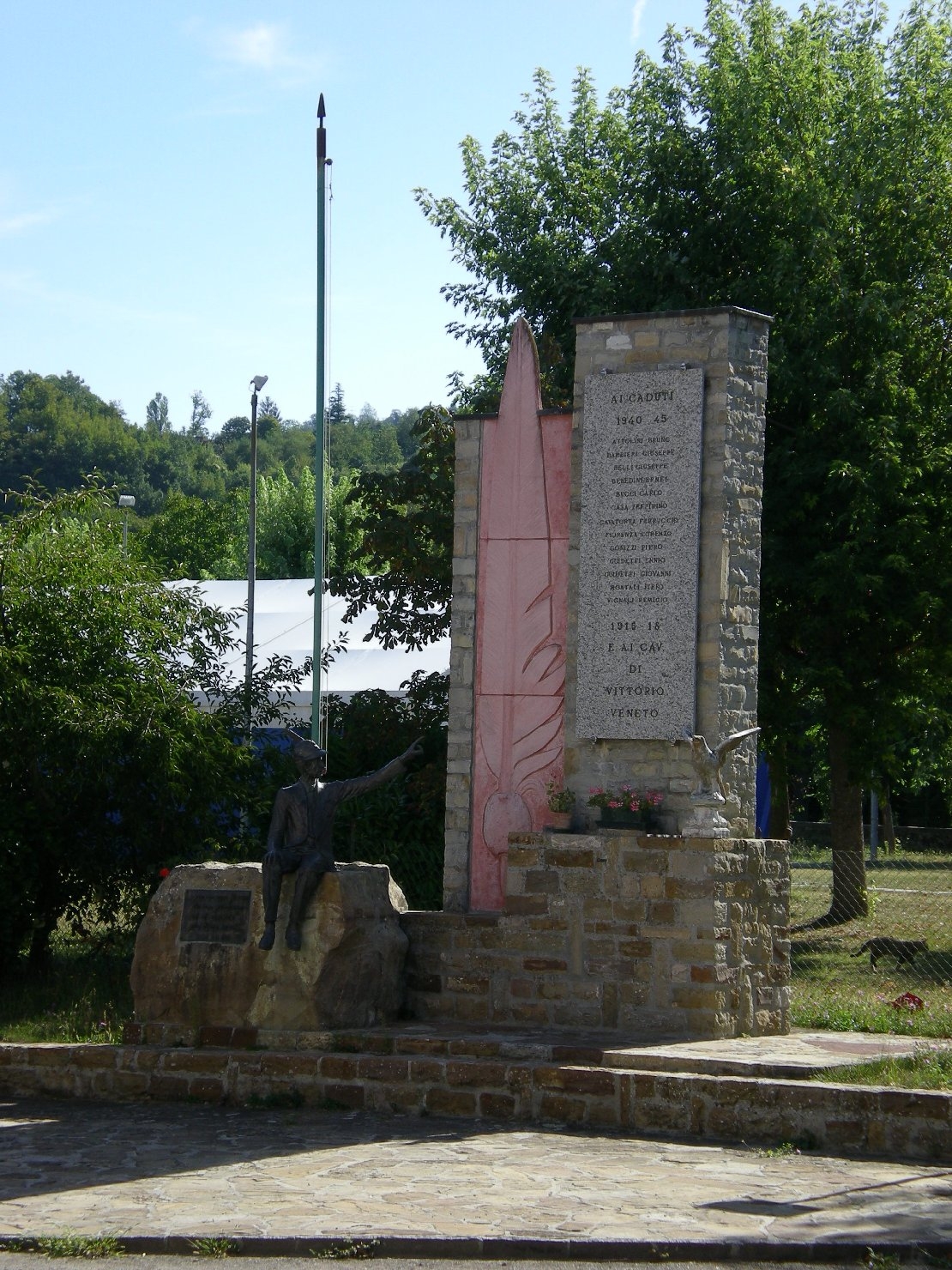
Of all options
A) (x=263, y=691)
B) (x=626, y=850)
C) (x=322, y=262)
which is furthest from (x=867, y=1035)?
(x=322, y=262)

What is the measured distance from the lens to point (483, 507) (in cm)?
1204

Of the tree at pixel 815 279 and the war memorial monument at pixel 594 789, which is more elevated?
the tree at pixel 815 279

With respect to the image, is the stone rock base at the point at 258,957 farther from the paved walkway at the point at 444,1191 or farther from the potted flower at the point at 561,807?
the potted flower at the point at 561,807

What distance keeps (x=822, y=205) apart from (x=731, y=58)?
3486mm

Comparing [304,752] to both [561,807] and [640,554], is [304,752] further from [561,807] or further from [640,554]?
[640,554]

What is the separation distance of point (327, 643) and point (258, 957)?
40.1 ft

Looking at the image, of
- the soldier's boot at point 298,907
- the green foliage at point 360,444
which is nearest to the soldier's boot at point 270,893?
the soldier's boot at point 298,907

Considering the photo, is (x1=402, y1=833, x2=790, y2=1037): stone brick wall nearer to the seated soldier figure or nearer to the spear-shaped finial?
the seated soldier figure

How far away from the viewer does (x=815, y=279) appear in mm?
18000

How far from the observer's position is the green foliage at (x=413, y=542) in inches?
690

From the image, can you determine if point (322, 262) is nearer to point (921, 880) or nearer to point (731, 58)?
point (731, 58)

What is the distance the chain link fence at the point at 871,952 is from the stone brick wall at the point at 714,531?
1744 millimetres

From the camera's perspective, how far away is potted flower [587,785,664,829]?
10.8m

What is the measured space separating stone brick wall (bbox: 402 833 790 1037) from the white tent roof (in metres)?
7.19
